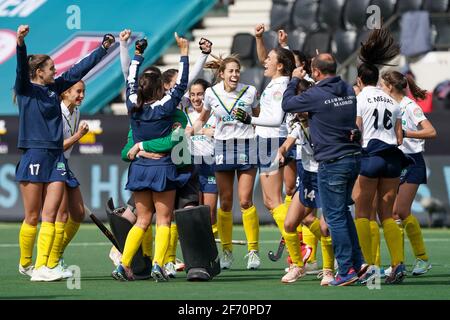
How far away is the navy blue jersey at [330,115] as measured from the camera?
1205 centimetres

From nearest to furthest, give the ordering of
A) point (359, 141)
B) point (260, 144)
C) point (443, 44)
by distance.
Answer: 1. point (359, 141)
2. point (260, 144)
3. point (443, 44)

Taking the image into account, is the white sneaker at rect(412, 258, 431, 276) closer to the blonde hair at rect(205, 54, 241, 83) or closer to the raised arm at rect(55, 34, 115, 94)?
the blonde hair at rect(205, 54, 241, 83)

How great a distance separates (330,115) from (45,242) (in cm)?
312

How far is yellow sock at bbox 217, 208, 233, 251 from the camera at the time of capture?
14.8m

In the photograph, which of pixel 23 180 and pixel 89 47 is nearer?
pixel 23 180

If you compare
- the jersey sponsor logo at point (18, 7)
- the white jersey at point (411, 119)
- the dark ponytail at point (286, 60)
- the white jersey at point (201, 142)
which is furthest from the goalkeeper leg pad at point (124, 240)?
the jersey sponsor logo at point (18, 7)

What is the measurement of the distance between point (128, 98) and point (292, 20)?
14.5 m

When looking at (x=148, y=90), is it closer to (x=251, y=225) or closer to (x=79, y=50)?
(x=251, y=225)

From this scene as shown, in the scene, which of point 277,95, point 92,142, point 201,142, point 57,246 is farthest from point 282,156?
point 92,142

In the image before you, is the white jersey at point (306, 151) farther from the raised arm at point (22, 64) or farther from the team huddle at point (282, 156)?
the raised arm at point (22, 64)

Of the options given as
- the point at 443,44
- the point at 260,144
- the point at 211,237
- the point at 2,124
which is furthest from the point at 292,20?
the point at 211,237

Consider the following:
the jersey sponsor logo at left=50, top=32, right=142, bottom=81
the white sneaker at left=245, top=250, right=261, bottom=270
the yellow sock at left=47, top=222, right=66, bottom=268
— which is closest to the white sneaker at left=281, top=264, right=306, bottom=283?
the white sneaker at left=245, top=250, right=261, bottom=270

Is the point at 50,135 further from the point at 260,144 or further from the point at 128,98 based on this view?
the point at 260,144

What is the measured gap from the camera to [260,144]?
579 inches
